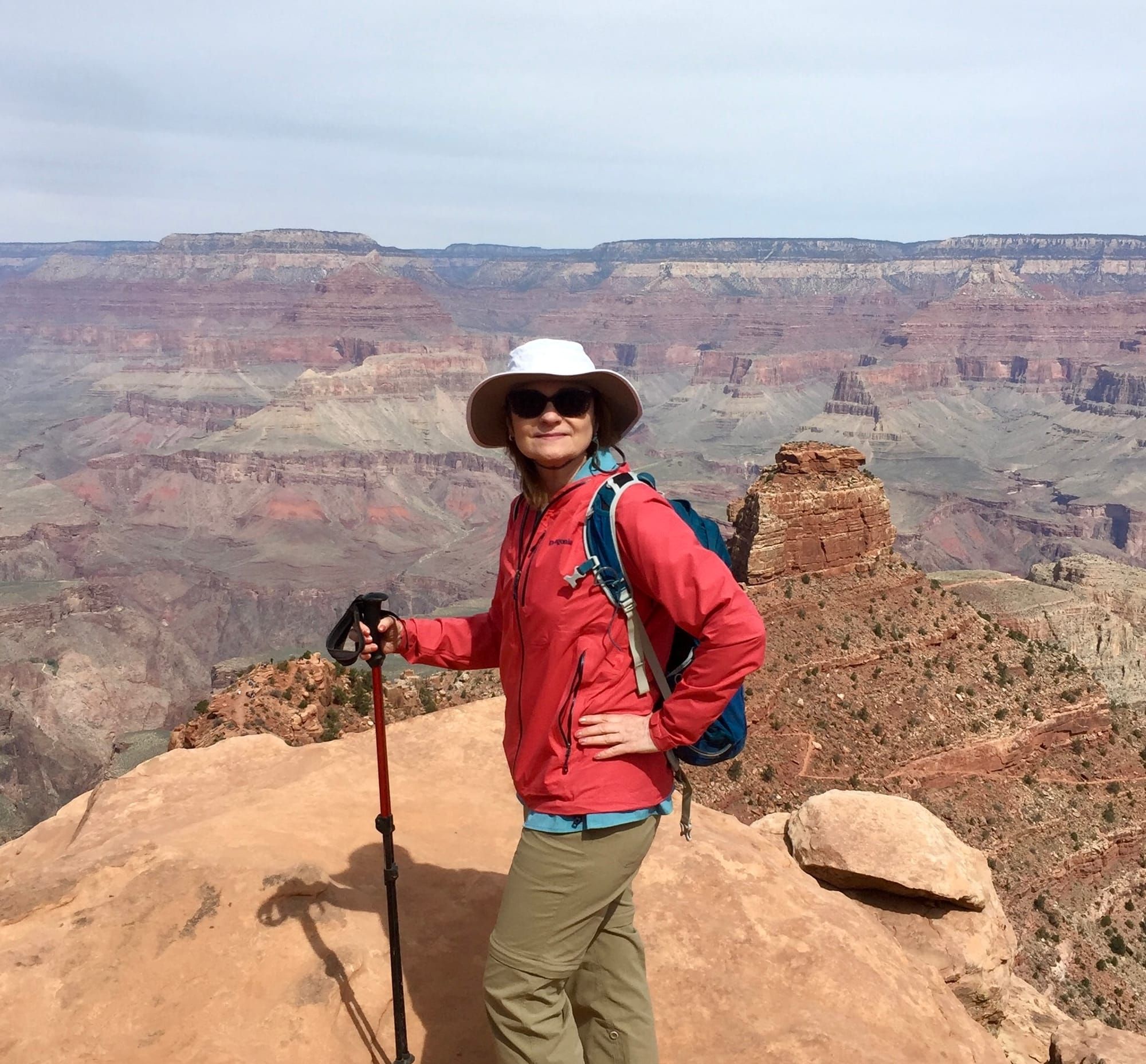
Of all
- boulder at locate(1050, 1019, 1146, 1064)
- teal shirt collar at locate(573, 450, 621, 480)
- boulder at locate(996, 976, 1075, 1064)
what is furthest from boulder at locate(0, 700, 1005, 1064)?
teal shirt collar at locate(573, 450, 621, 480)

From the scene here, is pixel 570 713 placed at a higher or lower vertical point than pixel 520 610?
lower

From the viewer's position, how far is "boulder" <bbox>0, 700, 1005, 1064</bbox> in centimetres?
536

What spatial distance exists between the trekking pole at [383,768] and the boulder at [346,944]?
1.17 ft

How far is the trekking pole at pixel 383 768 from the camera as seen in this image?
206 inches

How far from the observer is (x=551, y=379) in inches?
179

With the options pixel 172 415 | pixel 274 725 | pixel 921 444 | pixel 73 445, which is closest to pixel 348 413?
pixel 172 415

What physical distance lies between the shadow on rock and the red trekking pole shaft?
184mm

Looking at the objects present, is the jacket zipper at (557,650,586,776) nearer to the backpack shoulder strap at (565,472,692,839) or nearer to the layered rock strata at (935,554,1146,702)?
the backpack shoulder strap at (565,472,692,839)

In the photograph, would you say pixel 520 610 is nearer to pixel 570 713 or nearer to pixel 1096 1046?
pixel 570 713

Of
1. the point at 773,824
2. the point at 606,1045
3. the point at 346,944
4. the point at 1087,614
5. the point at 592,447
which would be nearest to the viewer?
the point at 592,447

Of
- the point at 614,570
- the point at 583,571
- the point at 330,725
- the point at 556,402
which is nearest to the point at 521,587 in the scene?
the point at 583,571

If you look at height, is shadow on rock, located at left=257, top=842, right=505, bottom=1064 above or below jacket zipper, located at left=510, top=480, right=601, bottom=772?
below

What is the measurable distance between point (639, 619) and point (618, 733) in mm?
A: 562

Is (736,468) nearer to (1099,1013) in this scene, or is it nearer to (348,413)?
(348,413)
